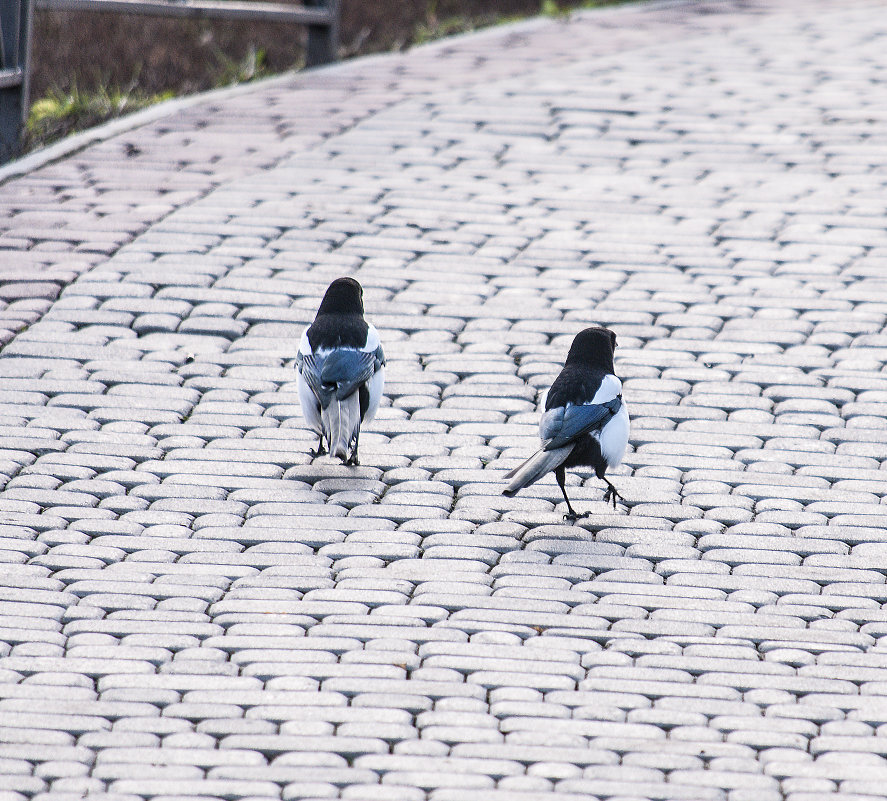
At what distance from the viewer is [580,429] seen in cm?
649

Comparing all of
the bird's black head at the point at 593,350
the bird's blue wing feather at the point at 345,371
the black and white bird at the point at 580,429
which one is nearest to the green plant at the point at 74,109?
the bird's blue wing feather at the point at 345,371

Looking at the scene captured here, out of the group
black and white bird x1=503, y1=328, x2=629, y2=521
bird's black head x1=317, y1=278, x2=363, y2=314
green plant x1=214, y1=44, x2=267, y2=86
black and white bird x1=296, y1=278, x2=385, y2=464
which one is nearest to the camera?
black and white bird x1=503, y1=328, x2=629, y2=521

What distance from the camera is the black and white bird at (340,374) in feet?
22.4

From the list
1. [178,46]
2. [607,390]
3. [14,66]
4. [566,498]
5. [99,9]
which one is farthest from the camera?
[178,46]

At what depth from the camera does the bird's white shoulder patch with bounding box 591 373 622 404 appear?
21.8 feet

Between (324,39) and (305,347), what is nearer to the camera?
(305,347)

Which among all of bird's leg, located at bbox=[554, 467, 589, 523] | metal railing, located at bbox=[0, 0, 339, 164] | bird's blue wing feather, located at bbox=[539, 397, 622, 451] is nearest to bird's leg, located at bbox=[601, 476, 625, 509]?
bird's leg, located at bbox=[554, 467, 589, 523]

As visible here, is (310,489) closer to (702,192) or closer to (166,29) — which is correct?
(702,192)

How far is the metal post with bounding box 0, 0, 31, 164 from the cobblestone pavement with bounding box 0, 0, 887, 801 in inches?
22.8

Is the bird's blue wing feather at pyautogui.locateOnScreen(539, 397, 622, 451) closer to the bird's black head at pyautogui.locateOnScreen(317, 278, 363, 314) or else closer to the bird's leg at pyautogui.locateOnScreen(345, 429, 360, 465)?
the bird's leg at pyautogui.locateOnScreen(345, 429, 360, 465)

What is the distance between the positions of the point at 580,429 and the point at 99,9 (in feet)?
26.0

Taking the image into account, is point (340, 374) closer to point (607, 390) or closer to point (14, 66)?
point (607, 390)

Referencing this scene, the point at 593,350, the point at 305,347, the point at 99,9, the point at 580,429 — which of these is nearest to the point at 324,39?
the point at 99,9

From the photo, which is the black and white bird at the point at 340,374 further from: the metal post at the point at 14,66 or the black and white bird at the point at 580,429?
the metal post at the point at 14,66
